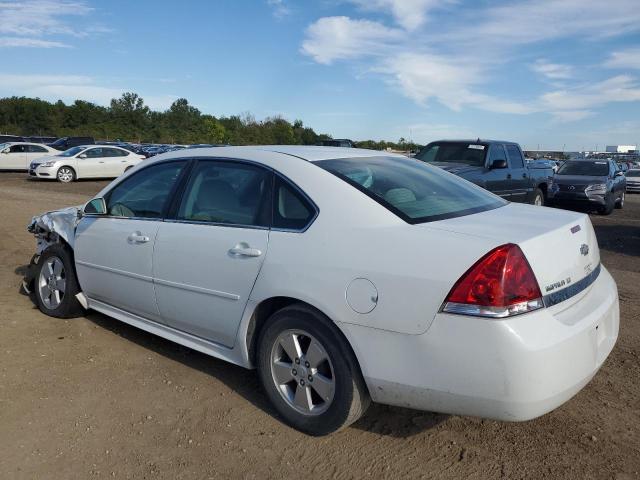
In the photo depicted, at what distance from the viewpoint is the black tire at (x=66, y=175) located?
72.0 ft

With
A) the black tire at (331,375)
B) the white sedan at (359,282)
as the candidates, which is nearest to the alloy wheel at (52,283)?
the white sedan at (359,282)

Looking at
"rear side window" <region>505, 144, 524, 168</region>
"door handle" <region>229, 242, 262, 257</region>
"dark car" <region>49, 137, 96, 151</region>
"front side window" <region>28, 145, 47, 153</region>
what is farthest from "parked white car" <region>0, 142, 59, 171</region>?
"door handle" <region>229, 242, 262, 257</region>

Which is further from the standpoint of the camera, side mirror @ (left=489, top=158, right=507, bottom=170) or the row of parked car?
→ the row of parked car

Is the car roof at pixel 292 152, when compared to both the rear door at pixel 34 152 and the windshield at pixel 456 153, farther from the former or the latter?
the rear door at pixel 34 152

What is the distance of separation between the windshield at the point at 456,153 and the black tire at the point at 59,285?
26.0 feet

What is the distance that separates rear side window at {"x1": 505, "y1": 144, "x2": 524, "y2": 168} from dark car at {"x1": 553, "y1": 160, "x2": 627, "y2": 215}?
384cm

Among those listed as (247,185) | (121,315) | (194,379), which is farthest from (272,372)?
(121,315)

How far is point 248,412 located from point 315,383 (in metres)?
Result: 0.60

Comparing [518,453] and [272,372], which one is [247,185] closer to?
[272,372]

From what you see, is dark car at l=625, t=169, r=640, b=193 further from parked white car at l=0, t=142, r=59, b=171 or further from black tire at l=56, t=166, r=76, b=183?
parked white car at l=0, t=142, r=59, b=171

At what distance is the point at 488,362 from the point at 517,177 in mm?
9971

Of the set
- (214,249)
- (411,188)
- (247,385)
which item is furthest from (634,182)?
(214,249)

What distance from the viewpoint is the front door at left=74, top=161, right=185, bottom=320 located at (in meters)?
4.00

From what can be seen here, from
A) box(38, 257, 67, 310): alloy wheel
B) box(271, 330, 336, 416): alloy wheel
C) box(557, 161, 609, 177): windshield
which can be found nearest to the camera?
box(271, 330, 336, 416): alloy wheel
